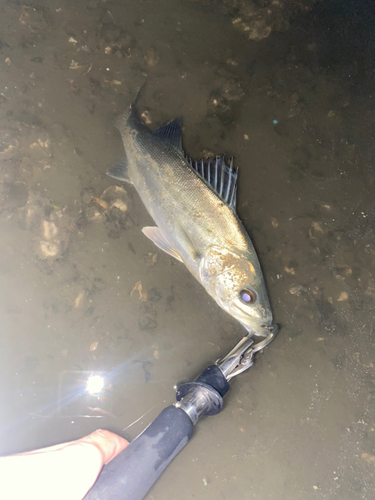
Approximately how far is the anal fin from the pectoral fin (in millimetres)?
500

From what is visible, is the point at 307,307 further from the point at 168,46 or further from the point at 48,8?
the point at 48,8

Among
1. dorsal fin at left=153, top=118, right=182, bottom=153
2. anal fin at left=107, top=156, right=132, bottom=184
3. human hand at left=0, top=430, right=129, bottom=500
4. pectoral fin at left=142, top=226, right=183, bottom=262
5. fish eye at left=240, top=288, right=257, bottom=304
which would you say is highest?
dorsal fin at left=153, top=118, right=182, bottom=153

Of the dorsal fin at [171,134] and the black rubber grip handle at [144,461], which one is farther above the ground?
the dorsal fin at [171,134]

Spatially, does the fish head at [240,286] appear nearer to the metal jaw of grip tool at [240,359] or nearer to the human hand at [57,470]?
the metal jaw of grip tool at [240,359]

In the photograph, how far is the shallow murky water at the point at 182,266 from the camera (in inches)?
100

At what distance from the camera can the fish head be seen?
84.7 inches

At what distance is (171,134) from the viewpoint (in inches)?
101

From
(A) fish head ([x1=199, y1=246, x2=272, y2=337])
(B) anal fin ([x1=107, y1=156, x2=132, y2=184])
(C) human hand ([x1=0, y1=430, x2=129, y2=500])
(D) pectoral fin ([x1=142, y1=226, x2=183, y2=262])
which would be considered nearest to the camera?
(C) human hand ([x1=0, y1=430, x2=129, y2=500])

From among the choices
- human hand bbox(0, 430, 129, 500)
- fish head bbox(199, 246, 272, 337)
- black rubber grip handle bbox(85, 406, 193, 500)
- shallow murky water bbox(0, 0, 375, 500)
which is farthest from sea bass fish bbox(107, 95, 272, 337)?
human hand bbox(0, 430, 129, 500)

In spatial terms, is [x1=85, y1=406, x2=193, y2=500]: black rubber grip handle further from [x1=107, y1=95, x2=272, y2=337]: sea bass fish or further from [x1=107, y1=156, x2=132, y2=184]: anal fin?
[x1=107, y1=156, x2=132, y2=184]: anal fin

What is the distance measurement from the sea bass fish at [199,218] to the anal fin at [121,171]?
0.17 feet

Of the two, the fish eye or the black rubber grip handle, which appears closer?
the black rubber grip handle

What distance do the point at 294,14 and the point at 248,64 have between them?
659 millimetres

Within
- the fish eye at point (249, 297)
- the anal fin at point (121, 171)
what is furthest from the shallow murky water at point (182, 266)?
the fish eye at point (249, 297)
